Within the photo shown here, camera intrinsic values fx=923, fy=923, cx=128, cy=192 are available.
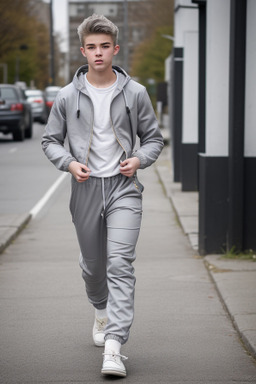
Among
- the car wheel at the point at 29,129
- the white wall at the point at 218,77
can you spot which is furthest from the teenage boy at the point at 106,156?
the car wheel at the point at 29,129

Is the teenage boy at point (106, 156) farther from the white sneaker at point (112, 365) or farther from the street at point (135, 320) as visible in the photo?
the street at point (135, 320)

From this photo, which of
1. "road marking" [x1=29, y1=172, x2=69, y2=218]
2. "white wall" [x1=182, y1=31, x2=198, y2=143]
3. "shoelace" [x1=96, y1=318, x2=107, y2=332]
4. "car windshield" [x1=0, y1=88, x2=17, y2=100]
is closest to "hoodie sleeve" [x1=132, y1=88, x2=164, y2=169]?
"shoelace" [x1=96, y1=318, x2=107, y2=332]

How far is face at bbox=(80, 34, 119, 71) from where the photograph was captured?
4.95 metres

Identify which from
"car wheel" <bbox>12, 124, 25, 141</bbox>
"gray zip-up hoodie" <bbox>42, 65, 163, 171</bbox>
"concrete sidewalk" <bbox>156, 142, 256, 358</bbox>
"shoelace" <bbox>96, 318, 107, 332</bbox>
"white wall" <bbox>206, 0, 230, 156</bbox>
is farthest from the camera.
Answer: "car wheel" <bbox>12, 124, 25, 141</bbox>

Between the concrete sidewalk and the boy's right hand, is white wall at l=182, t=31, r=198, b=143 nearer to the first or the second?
the concrete sidewalk

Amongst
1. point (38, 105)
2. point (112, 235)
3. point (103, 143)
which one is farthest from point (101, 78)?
point (38, 105)

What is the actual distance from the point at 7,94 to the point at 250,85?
77.3 ft

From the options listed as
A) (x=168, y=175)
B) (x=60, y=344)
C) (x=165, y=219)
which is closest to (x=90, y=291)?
(x=60, y=344)

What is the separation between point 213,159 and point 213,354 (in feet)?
11.6

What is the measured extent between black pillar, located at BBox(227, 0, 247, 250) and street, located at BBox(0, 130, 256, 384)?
23.2 inches

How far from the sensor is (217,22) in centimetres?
860

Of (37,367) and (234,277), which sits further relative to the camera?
(234,277)

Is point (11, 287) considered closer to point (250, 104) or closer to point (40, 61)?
point (250, 104)

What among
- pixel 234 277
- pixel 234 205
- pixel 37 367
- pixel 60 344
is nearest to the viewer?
pixel 37 367
